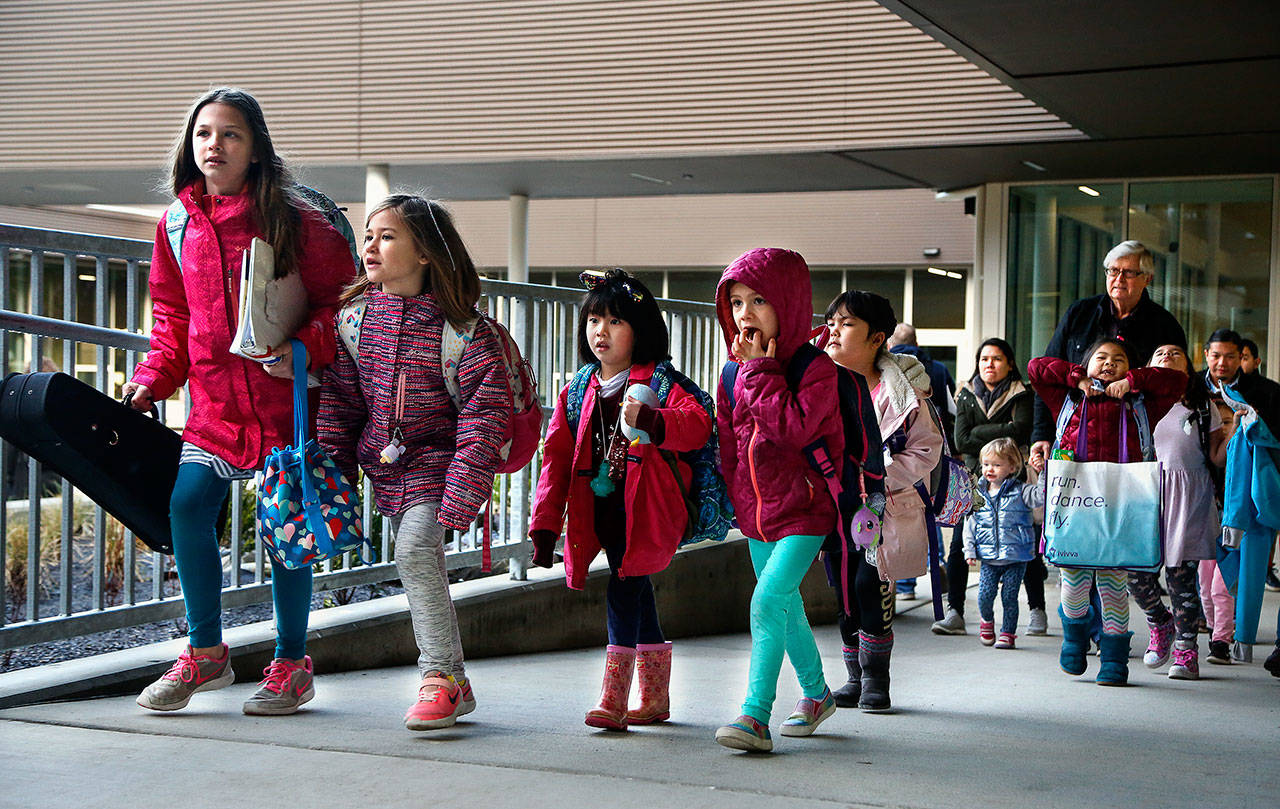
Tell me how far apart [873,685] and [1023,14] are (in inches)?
209

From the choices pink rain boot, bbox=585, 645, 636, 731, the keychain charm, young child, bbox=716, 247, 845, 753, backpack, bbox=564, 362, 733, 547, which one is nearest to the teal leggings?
young child, bbox=716, 247, 845, 753

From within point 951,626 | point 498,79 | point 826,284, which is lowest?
point 951,626

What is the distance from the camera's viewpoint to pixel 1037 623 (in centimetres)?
845

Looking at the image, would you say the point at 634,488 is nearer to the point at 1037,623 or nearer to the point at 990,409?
the point at 1037,623

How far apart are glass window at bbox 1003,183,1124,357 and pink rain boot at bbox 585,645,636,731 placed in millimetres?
12205

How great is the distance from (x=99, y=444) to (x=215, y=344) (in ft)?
1.55

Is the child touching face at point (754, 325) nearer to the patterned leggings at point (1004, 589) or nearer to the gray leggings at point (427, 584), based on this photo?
the gray leggings at point (427, 584)

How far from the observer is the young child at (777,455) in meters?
4.48

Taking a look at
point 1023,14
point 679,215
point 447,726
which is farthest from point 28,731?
point 679,215

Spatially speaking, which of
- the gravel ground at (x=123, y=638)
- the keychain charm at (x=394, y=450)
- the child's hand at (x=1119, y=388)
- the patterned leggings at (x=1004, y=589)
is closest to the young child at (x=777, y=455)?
the keychain charm at (x=394, y=450)

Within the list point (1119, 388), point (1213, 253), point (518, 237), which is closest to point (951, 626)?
point (1119, 388)

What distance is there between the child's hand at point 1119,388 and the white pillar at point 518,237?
14797 mm

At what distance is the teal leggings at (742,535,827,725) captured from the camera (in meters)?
4.41

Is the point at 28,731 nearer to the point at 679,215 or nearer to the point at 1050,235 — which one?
the point at 1050,235
